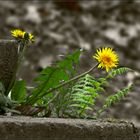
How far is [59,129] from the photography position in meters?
1.76

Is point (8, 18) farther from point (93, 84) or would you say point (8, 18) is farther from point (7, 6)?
point (93, 84)

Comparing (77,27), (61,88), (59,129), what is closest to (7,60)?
(61,88)

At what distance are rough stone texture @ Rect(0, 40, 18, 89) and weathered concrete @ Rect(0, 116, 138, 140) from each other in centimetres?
→ 29

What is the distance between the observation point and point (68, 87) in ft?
7.22

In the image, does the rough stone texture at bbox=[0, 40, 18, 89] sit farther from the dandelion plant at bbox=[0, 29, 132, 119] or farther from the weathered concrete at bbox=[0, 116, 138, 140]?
the weathered concrete at bbox=[0, 116, 138, 140]

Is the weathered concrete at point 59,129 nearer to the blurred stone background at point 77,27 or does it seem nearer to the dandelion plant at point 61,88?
the dandelion plant at point 61,88

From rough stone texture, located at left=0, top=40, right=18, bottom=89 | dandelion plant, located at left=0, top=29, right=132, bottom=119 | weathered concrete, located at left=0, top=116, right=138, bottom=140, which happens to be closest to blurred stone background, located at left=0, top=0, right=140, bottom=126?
dandelion plant, located at left=0, top=29, right=132, bottom=119

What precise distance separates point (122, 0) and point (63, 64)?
508 centimetres

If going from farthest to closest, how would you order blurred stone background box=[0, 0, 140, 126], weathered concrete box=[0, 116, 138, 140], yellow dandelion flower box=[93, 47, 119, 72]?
1. blurred stone background box=[0, 0, 140, 126]
2. yellow dandelion flower box=[93, 47, 119, 72]
3. weathered concrete box=[0, 116, 138, 140]

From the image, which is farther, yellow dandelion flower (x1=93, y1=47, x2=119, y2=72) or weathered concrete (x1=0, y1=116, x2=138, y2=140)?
yellow dandelion flower (x1=93, y1=47, x2=119, y2=72)

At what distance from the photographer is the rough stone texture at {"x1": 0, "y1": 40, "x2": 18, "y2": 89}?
6.72ft

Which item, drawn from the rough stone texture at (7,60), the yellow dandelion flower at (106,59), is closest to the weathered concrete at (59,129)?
the yellow dandelion flower at (106,59)

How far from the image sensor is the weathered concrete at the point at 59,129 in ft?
5.48

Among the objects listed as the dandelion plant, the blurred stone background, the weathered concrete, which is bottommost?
the weathered concrete
